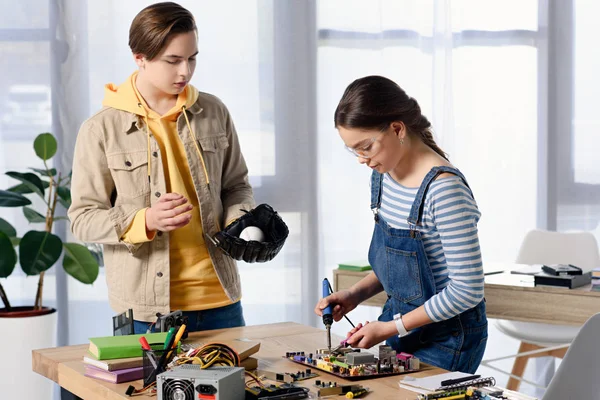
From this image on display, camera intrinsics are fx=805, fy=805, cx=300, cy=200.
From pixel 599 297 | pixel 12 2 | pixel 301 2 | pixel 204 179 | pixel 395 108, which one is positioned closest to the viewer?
pixel 395 108

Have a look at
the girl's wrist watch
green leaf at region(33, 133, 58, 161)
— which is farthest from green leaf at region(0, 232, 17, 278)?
the girl's wrist watch

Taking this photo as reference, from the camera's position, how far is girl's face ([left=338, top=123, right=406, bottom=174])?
1.92 m

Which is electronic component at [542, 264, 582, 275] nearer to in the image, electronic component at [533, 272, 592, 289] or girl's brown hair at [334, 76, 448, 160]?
electronic component at [533, 272, 592, 289]

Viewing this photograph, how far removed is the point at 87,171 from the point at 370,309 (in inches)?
95.0

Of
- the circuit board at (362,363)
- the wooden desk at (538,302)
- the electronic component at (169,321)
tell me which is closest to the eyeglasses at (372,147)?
the circuit board at (362,363)

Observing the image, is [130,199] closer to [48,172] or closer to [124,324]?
[124,324]

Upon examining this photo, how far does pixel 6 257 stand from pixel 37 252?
0.12 m

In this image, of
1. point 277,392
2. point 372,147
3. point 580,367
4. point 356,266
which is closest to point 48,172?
point 356,266

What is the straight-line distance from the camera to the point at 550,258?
3.82 meters

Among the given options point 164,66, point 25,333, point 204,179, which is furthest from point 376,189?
point 25,333

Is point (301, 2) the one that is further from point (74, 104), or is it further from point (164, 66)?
point (164, 66)

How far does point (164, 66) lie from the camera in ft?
7.03

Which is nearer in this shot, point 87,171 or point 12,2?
point 87,171

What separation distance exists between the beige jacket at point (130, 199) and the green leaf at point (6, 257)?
1.24 m
